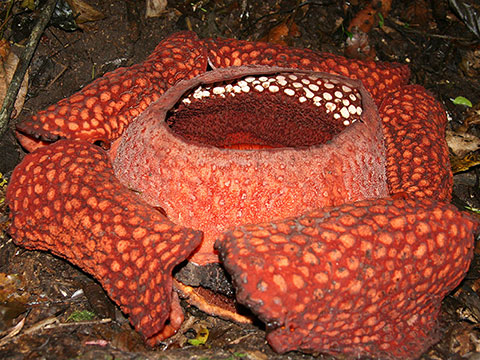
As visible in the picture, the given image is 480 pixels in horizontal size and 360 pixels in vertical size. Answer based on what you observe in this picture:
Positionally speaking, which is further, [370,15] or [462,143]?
[370,15]

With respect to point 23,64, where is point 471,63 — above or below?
below

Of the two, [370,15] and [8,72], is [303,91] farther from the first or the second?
[8,72]

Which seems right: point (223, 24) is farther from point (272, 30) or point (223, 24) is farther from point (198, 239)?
point (198, 239)

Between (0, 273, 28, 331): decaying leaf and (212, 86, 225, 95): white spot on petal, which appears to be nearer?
(0, 273, 28, 331): decaying leaf

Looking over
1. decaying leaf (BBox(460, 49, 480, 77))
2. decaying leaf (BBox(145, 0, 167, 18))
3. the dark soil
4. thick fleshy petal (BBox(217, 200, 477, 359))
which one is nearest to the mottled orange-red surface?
thick fleshy petal (BBox(217, 200, 477, 359))

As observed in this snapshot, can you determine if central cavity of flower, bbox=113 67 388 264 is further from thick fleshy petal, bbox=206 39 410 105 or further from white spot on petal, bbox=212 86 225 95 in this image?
thick fleshy petal, bbox=206 39 410 105

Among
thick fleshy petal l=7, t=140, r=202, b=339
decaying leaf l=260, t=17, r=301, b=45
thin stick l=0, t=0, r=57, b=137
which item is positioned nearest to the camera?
thick fleshy petal l=7, t=140, r=202, b=339

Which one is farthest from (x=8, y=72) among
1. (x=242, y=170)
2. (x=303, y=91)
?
(x=242, y=170)
